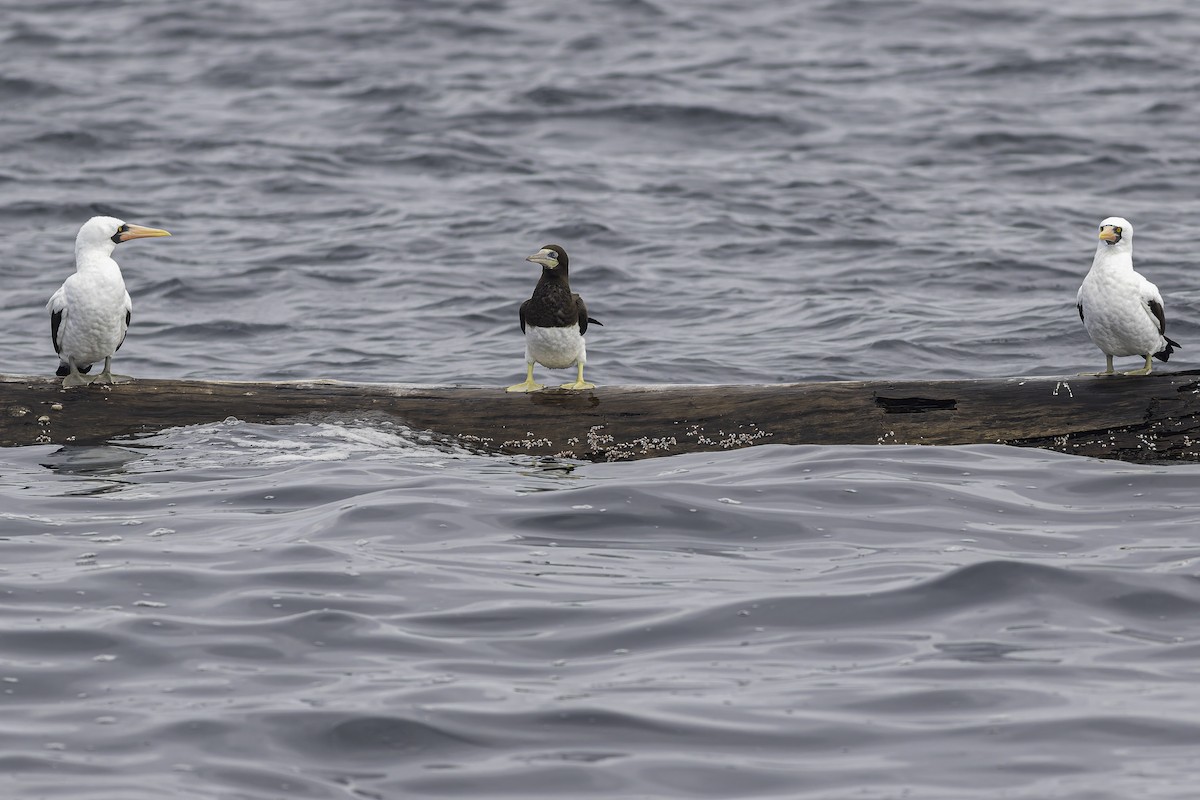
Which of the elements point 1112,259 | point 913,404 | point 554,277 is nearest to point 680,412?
point 913,404

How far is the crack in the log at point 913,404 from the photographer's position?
8.68 meters

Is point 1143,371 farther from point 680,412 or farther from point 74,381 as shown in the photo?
point 74,381

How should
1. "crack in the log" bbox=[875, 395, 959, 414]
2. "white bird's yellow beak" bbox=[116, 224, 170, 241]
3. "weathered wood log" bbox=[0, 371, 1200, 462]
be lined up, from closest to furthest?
"weathered wood log" bbox=[0, 371, 1200, 462]
"crack in the log" bbox=[875, 395, 959, 414]
"white bird's yellow beak" bbox=[116, 224, 170, 241]

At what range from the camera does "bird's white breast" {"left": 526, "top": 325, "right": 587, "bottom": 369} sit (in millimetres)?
9766

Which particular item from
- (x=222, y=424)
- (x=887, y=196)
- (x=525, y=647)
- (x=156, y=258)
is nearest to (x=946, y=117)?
(x=887, y=196)

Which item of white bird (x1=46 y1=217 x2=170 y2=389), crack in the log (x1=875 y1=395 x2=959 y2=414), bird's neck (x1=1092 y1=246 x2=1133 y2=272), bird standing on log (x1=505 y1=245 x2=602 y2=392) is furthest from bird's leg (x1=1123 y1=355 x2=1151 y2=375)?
white bird (x1=46 y1=217 x2=170 y2=389)

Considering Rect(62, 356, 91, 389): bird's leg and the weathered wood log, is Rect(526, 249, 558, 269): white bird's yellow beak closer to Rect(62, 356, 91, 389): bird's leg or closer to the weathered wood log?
the weathered wood log

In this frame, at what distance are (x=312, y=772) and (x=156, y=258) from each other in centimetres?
1381

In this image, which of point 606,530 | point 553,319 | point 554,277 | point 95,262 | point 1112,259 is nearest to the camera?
point 606,530

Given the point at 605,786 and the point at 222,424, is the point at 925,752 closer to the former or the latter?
the point at 605,786

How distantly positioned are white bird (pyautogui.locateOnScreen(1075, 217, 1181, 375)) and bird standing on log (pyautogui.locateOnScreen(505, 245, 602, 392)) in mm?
3265

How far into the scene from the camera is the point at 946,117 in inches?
894

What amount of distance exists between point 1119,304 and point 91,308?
21.7 ft

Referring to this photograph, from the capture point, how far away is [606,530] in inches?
314
